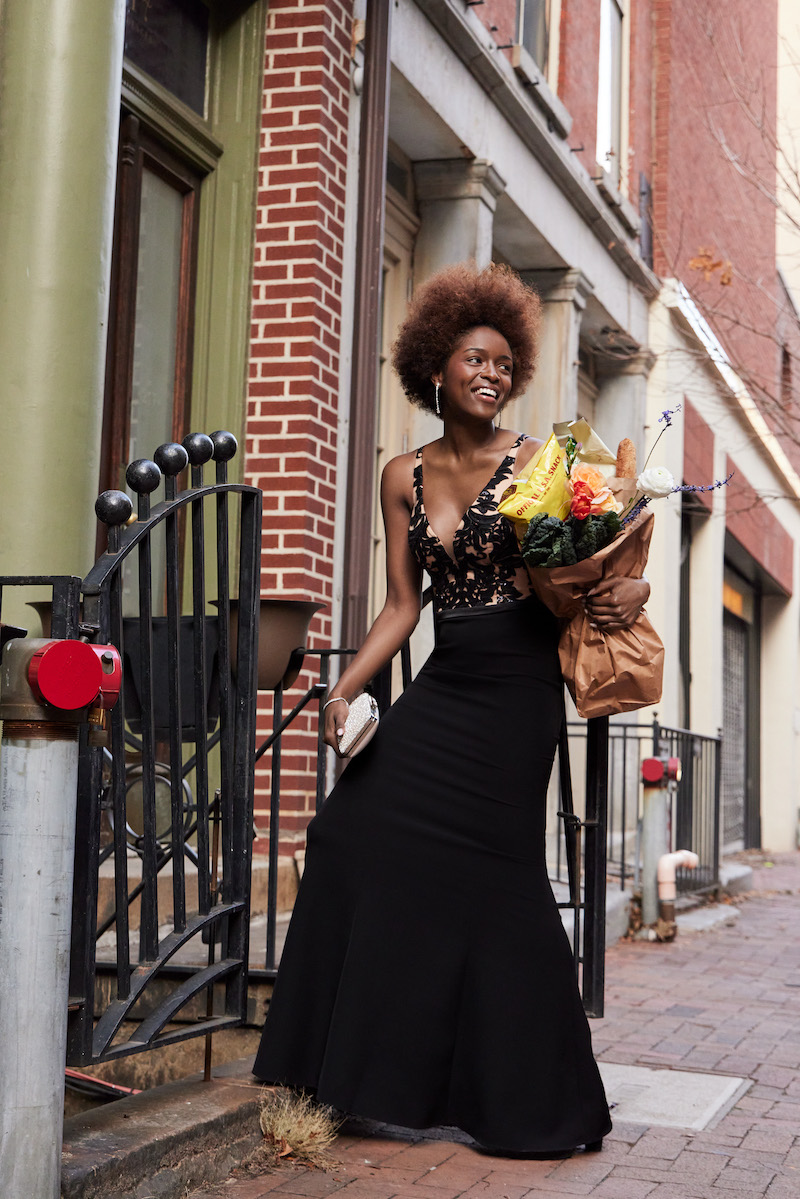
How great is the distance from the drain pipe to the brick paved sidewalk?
3.16 feet

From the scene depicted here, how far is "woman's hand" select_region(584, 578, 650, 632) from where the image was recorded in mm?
3359

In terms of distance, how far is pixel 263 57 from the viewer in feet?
20.8

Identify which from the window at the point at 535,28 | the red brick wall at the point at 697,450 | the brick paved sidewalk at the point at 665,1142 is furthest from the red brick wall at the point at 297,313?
the red brick wall at the point at 697,450

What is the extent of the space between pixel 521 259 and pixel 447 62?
2488 millimetres

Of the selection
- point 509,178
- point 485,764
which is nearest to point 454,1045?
point 485,764

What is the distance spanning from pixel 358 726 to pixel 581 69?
8.82 metres

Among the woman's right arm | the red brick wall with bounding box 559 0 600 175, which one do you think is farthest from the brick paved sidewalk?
the red brick wall with bounding box 559 0 600 175

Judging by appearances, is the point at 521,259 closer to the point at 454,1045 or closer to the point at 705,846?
the point at 705,846

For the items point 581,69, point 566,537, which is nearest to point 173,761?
point 566,537

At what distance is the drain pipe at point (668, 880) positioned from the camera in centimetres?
815

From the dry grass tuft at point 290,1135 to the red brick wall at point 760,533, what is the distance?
11728mm

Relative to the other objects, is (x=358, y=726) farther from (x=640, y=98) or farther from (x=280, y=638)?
(x=640, y=98)

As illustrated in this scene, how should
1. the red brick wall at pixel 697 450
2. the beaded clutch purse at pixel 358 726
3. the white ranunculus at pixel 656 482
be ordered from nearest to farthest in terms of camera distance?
1. the white ranunculus at pixel 656 482
2. the beaded clutch purse at pixel 358 726
3. the red brick wall at pixel 697 450

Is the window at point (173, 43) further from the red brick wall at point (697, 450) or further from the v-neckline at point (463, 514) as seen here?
the red brick wall at point (697, 450)
